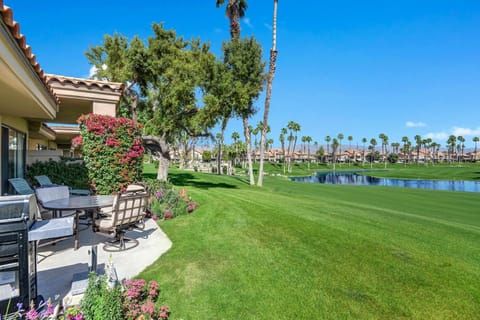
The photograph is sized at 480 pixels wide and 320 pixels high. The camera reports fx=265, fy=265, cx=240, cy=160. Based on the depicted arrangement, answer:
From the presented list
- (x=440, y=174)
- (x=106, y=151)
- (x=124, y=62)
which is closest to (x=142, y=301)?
(x=106, y=151)

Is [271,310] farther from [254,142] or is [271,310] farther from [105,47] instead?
[254,142]

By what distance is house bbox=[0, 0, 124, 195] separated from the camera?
2.88m

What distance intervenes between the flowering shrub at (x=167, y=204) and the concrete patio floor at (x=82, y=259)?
1349mm

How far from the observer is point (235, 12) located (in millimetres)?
20438

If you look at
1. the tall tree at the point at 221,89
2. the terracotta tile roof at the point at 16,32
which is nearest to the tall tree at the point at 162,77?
the tall tree at the point at 221,89

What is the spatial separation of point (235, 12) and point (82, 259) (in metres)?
20.7

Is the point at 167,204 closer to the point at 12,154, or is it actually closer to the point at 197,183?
the point at 12,154

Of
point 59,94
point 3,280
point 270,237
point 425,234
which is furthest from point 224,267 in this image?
point 59,94

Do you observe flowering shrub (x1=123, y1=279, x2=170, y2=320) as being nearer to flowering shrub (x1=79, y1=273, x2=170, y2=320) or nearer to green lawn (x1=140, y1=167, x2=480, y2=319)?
flowering shrub (x1=79, y1=273, x2=170, y2=320)

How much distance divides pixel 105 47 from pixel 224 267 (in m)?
15.1

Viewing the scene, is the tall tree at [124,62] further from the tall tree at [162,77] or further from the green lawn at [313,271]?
the green lawn at [313,271]

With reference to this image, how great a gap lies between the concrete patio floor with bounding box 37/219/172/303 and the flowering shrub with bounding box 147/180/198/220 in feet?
4.42

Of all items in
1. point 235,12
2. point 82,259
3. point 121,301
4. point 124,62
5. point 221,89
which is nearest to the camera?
point 121,301

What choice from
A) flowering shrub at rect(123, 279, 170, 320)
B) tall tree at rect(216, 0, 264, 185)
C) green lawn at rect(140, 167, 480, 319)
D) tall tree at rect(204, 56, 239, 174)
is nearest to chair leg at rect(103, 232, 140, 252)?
green lawn at rect(140, 167, 480, 319)
